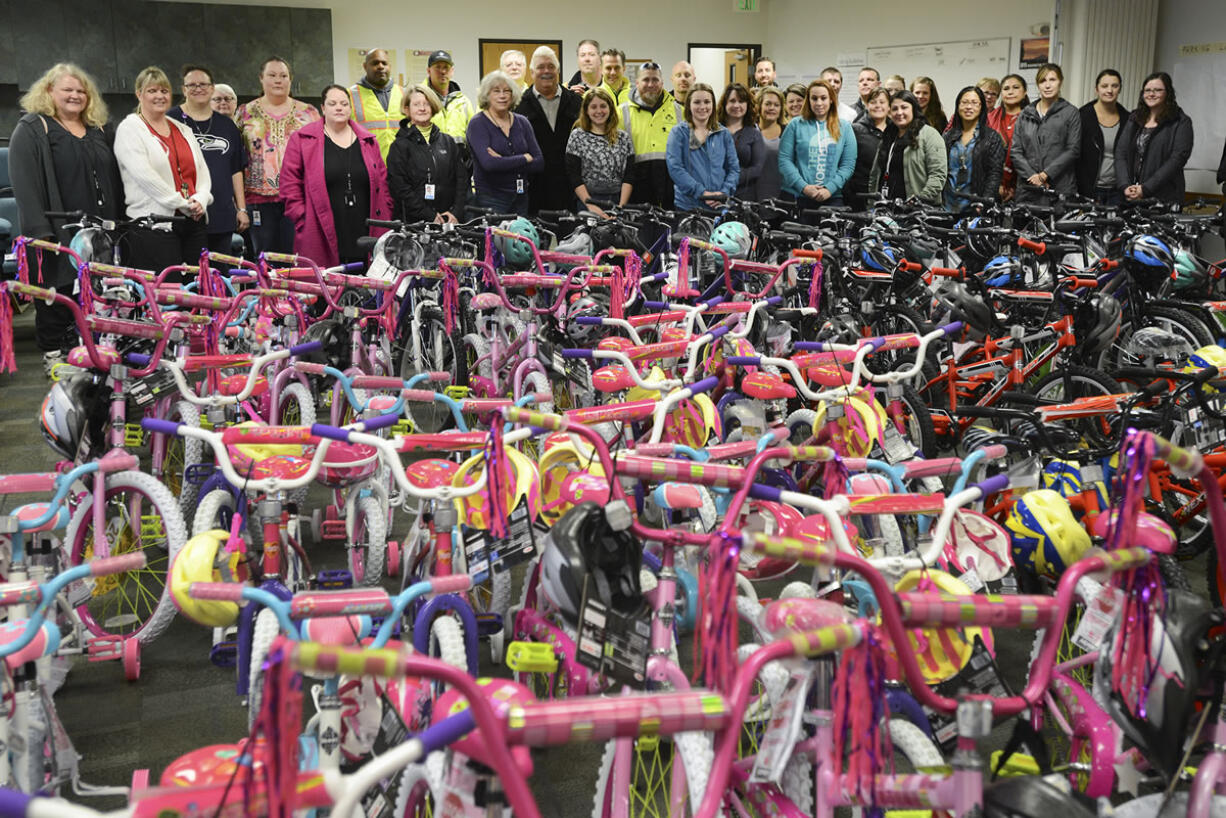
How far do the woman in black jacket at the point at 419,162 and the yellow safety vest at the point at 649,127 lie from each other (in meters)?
1.17

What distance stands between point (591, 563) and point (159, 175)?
14.6 feet

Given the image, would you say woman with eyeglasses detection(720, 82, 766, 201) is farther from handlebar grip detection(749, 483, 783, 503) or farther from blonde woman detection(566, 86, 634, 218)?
handlebar grip detection(749, 483, 783, 503)

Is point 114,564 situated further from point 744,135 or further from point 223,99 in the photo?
point 223,99

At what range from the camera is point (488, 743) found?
97cm

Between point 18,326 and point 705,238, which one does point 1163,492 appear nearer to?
point 705,238

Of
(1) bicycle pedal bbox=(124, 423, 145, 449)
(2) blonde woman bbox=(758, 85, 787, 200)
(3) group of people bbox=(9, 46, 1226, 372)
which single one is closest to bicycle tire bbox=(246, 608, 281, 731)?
(1) bicycle pedal bbox=(124, 423, 145, 449)

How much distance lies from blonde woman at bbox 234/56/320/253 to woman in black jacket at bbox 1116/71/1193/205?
16.3ft

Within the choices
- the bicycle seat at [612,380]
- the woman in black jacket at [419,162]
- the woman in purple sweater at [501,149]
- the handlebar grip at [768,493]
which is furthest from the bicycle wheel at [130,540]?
the woman in purple sweater at [501,149]

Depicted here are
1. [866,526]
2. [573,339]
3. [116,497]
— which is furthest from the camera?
[573,339]

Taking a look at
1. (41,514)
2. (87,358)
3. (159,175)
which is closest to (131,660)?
(41,514)

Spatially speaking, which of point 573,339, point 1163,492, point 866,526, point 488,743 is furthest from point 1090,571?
point 573,339

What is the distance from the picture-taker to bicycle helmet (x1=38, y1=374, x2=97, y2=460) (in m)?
2.96

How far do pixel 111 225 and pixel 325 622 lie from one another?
3.63 metres

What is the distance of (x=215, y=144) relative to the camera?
5895 millimetres
